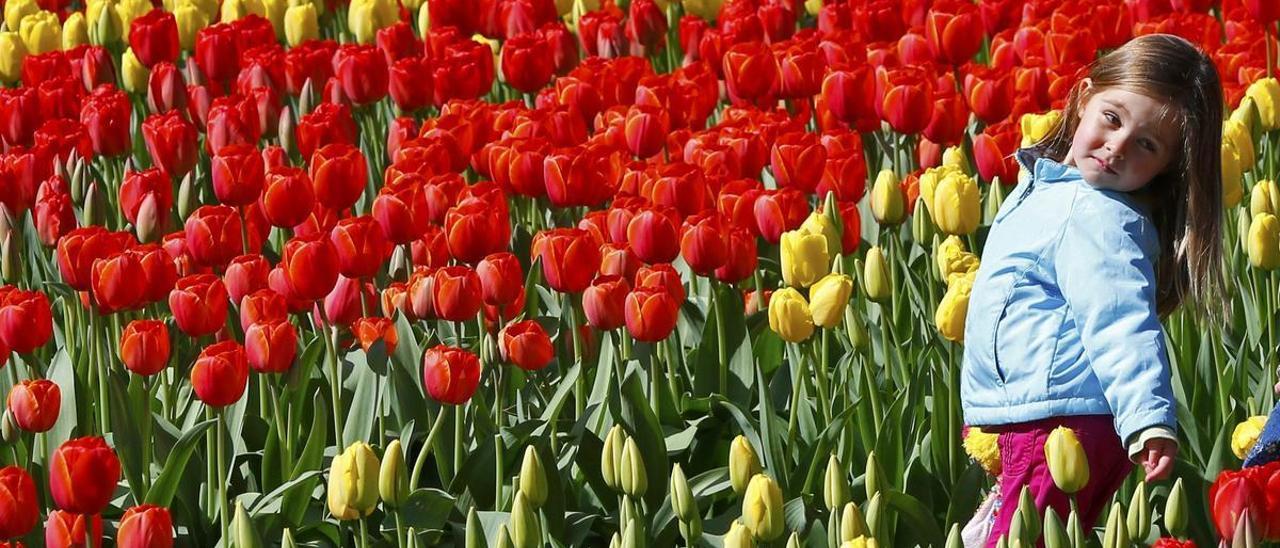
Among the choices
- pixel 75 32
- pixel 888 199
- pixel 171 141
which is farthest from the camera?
pixel 75 32

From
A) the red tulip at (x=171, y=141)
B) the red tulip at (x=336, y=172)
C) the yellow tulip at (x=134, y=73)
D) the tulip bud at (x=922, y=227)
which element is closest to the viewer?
the tulip bud at (x=922, y=227)

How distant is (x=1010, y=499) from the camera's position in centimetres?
313

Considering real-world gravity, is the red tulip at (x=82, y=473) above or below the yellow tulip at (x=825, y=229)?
above

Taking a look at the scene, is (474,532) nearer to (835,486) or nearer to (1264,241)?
(835,486)

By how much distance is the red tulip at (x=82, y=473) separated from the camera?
9.38ft

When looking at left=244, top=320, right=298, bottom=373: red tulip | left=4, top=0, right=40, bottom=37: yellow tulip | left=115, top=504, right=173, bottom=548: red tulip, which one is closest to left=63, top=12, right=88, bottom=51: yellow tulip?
left=4, top=0, right=40, bottom=37: yellow tulip

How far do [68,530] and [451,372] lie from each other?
660 mm

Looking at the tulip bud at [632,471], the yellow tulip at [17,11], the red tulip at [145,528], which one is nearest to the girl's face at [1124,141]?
the tulip bud at [632,471]

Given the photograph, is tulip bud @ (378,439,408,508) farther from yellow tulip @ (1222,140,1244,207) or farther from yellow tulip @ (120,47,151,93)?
yellow tulip @ (120,47,151,93)

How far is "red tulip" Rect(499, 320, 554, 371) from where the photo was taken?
11.5 ft

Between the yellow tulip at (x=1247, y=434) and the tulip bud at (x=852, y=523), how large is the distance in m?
0.74

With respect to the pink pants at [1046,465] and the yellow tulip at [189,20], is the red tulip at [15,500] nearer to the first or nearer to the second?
the pink pants at [1046,465]

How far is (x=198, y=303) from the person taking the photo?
3.56 m

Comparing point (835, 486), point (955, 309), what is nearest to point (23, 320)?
point (835, 486)
